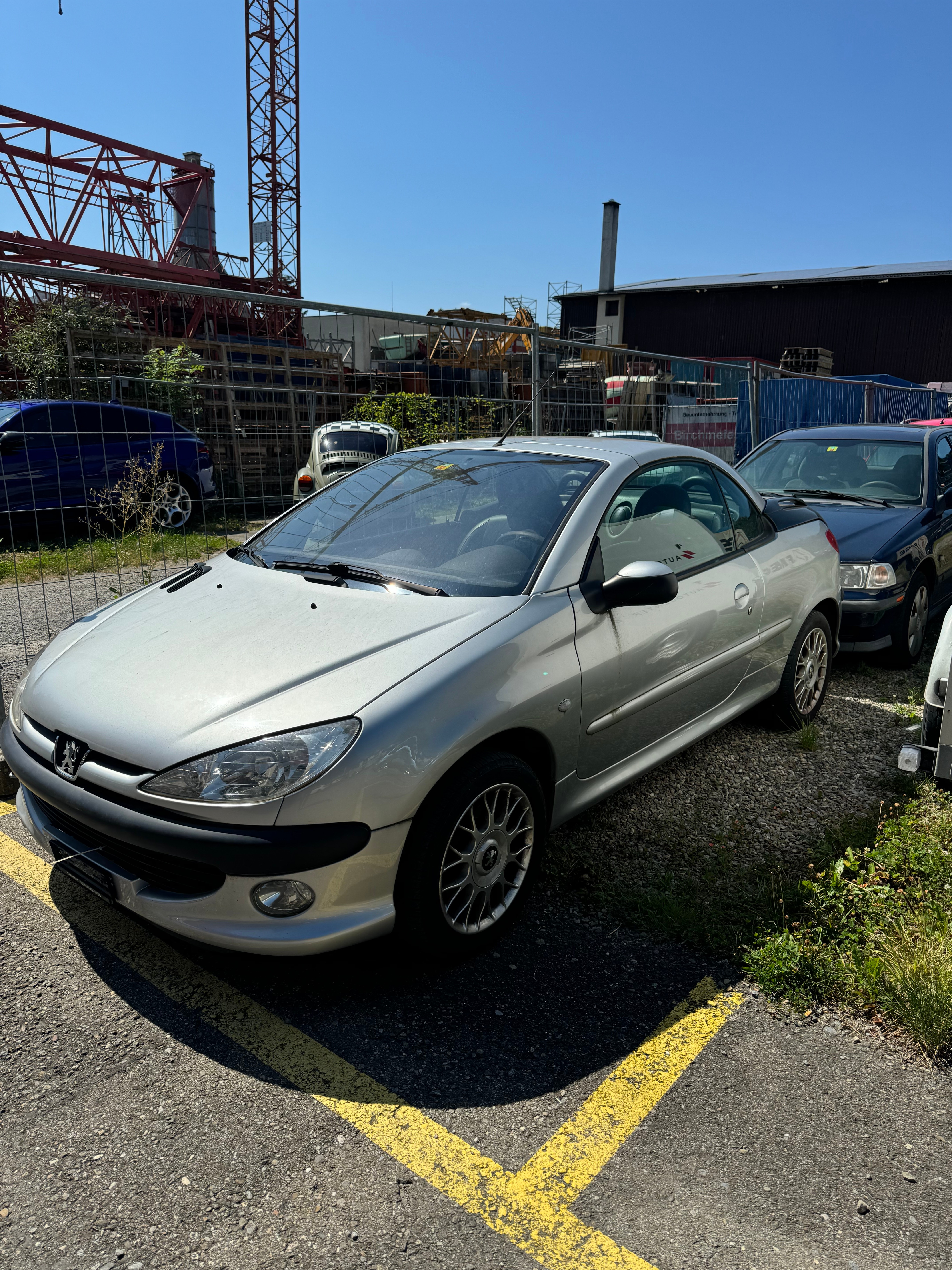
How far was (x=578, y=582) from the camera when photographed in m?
3.07

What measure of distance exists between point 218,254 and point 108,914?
37.6 m

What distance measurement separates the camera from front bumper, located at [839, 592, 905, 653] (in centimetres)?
552

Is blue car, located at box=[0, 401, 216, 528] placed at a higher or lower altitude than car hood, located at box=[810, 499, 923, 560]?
higher

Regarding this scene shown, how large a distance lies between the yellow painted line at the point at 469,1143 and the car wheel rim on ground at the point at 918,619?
408 centimetres

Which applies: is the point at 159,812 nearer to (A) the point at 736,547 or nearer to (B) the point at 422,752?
(B) the point at 422,752

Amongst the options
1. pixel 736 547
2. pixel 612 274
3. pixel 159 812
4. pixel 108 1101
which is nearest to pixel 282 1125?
pixel 108 1101

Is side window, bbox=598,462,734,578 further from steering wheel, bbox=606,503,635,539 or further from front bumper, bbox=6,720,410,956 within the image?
front bumper, bbox=6,720,410,956

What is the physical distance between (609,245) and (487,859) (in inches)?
1867

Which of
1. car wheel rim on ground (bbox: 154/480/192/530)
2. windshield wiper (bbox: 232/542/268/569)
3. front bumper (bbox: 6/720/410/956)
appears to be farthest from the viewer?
car wheel rim on ground (bbox: 154/480/192/530)

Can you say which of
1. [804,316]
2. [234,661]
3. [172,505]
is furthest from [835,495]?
[804,316]

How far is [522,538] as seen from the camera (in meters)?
3.19

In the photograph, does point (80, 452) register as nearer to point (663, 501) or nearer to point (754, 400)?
point (663, 501)

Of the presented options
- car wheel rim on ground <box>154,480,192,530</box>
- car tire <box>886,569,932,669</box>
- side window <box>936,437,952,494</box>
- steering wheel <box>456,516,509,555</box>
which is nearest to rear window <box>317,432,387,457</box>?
car wheel rim on ground <box>154,480,192,530</box>

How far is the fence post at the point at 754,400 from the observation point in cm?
1006
